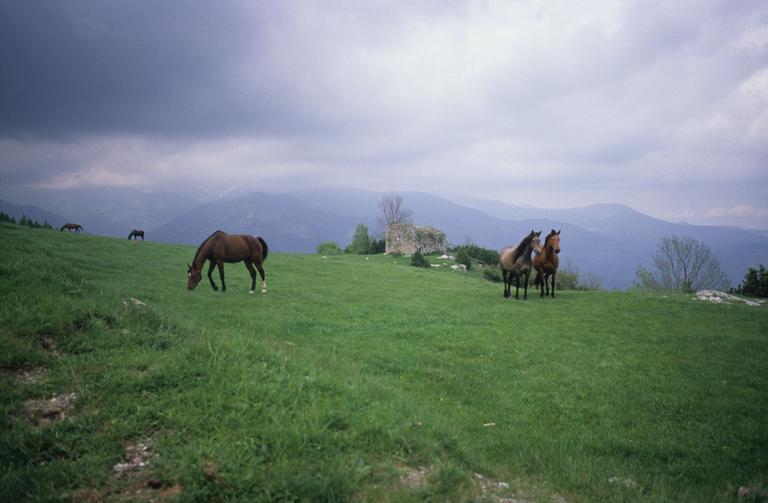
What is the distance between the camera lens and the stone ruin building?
70.0 m

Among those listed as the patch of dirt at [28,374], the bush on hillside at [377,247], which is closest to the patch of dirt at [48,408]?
the patch of dirt at [28,374]

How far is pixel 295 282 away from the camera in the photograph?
25297mm

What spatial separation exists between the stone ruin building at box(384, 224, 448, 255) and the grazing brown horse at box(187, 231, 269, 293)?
50.7 metres

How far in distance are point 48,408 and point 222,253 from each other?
560 inches

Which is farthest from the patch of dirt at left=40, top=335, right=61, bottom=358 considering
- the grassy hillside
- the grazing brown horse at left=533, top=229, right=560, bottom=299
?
the grazing brown horse at left=533, top=229, right=560, bottom=299

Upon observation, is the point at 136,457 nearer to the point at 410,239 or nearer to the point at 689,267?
the point at 689,267

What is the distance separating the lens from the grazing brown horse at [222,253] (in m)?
18.0

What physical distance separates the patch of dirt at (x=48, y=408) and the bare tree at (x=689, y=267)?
5920 centimetres

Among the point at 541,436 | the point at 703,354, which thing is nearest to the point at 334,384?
the point at 541,436

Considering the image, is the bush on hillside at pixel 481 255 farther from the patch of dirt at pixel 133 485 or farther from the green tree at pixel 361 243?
the patch of dirt at pixel 133 485

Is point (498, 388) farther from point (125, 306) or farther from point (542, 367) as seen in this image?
point (125, 306)

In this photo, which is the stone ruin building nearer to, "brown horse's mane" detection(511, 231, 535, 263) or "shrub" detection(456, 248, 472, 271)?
"shrub" detection(456, 248, 472, 271)

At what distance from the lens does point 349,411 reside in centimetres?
527

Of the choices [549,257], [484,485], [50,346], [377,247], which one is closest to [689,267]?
[549,257]
